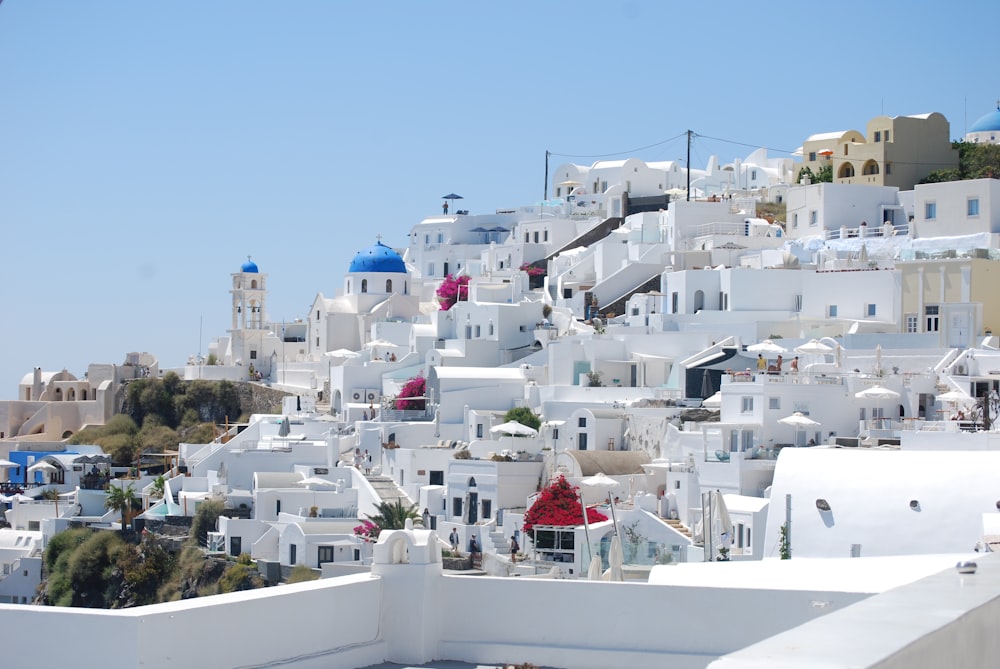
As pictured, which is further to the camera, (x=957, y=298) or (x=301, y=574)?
(x=957, y=298)

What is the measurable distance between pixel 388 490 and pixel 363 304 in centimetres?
2116

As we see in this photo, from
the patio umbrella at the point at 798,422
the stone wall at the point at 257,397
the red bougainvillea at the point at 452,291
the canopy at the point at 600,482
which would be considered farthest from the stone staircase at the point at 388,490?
the red bougainvillea at the point at 452,291

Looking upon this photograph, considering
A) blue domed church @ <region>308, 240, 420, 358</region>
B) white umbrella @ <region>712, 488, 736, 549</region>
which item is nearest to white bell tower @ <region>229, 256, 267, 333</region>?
blue domed church @ <region>308, 240, 420, 358</region>

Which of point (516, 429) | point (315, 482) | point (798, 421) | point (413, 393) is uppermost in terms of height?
point (413, 393)

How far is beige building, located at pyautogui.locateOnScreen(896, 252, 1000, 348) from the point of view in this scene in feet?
116

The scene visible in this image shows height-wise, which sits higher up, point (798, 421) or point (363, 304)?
point (363, 304)

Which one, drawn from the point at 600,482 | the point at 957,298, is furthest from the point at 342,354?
the point at 957,298

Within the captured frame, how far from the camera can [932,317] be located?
120ft

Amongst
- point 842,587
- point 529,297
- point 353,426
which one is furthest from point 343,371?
point 842,587

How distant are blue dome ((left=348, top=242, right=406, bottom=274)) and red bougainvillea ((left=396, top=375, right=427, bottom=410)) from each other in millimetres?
14678

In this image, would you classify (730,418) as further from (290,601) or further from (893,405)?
(290,601)

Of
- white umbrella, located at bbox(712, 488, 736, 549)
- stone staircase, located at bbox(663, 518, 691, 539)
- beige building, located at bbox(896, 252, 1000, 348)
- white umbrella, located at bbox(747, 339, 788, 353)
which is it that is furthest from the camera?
beige building, located at bbox(896, 252, 1000, 348)

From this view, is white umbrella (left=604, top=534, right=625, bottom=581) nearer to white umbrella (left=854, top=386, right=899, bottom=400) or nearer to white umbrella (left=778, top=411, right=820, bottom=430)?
white umbrella (left=778, top=411, right=820, bottom=430)

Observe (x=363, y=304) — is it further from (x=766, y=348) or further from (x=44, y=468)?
(x=766, y=348)
